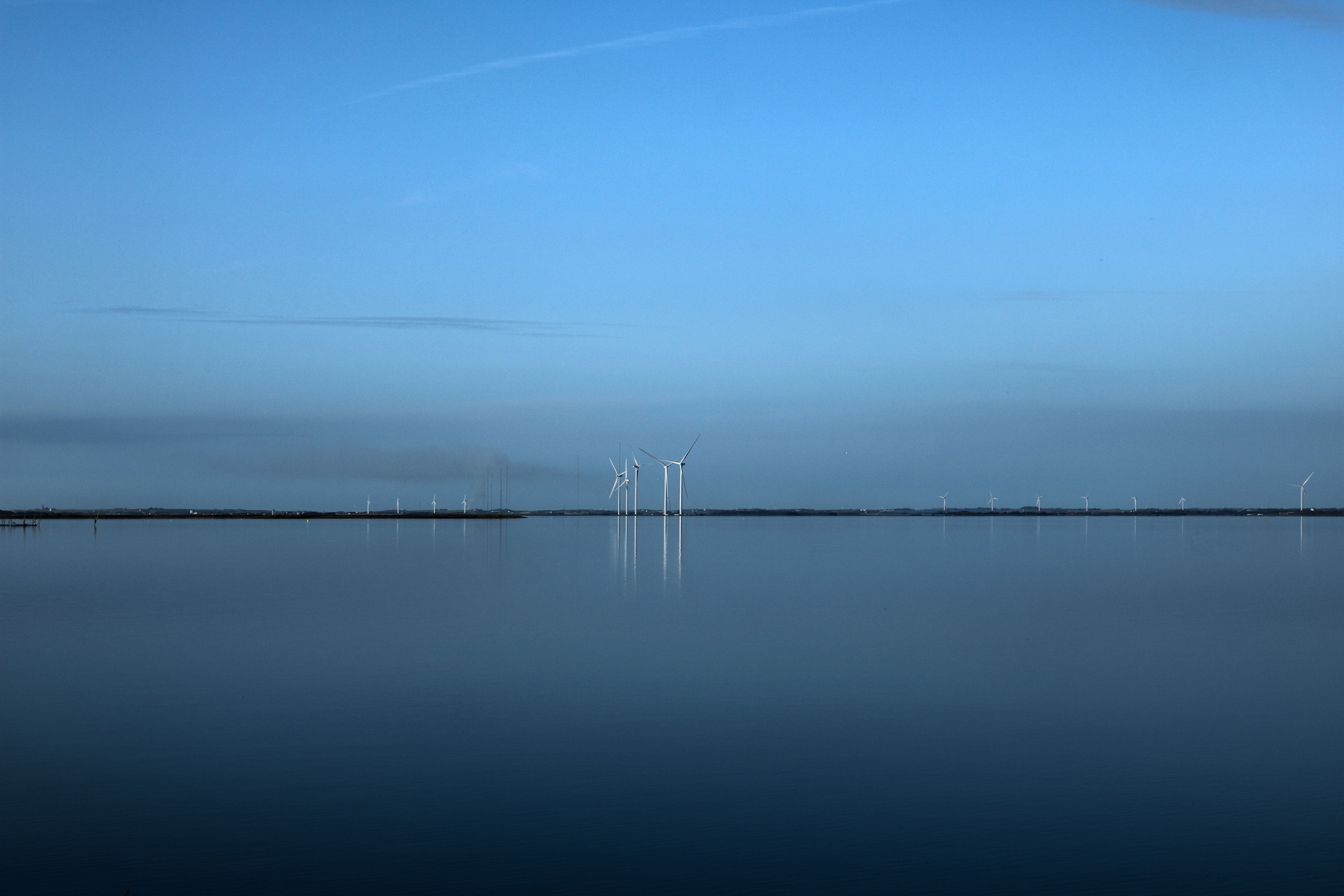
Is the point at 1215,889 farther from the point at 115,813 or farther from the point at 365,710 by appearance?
the point at 365,710

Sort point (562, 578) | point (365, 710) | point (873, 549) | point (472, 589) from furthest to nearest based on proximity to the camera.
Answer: point (873, 549) < point (562, 578) < point (472, 589) < point (365, 710)

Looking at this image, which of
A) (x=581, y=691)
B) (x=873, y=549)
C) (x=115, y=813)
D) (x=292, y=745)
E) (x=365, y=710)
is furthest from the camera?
(x=873, y=549)

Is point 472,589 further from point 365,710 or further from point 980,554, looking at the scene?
point 980,554

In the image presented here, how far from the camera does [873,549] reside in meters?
79.2

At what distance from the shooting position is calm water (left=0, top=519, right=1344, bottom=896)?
10055 mm

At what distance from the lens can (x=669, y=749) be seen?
1419cm

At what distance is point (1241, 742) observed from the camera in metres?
14.9

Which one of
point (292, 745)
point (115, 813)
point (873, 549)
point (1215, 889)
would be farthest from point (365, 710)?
point (873, 549)

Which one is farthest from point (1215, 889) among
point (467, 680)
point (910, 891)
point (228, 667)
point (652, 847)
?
point (228, 667)

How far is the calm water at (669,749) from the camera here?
33.0 feet

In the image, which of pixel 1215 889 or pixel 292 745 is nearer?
pixel 1215 889

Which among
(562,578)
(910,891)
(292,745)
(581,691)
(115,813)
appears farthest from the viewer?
(562,578)

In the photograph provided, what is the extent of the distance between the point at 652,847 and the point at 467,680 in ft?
30.4

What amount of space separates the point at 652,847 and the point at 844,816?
2106mm
